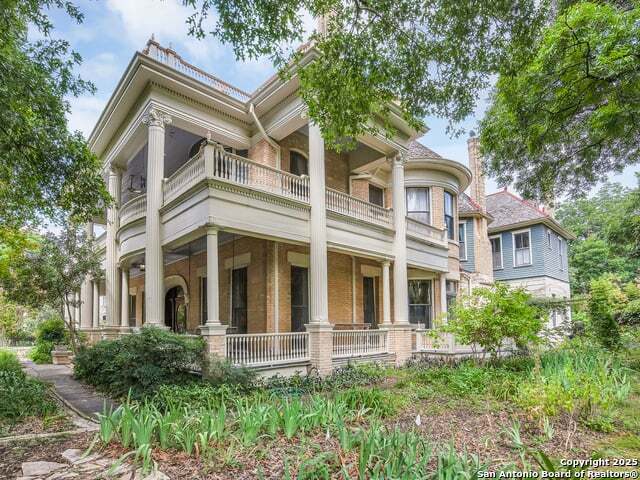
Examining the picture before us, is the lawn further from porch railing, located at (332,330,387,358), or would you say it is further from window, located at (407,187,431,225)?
window, located at (407,187,431,225)

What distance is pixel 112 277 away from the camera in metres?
14.2

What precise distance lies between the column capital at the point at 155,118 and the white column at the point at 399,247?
7.43 meters

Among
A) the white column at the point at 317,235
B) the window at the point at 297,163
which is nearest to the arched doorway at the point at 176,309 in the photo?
the window at the point at 297,163

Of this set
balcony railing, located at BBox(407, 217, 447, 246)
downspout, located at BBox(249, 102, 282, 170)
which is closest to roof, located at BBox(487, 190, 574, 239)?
balcony railing, located at BBox(407, 217, 447, 246)

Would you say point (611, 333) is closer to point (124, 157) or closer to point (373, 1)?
point (373, 1)

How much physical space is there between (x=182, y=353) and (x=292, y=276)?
5.05m

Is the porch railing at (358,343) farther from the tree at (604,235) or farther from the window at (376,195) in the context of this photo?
the tree at (604,235)

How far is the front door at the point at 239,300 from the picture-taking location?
13.2 meters

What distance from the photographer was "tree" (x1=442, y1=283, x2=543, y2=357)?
30.5ft

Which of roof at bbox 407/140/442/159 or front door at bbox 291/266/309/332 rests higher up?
roof at bbox 407/140/442/159

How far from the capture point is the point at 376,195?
16875mm

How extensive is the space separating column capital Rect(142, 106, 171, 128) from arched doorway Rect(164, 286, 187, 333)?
7.63 metres

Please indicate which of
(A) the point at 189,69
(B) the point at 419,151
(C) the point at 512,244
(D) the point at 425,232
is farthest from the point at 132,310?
(C) the point at 512,244

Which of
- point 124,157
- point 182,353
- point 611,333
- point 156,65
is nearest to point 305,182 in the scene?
point 156,65
